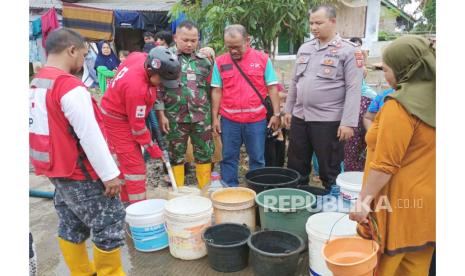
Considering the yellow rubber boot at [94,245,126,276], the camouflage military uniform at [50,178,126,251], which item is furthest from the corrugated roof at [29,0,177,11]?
the yellow rubber boot at [94,245,126,276]

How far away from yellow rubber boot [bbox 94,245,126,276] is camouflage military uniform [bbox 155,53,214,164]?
1.86 metres

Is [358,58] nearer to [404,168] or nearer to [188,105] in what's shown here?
[404,168]

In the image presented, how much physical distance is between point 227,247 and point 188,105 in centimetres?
189

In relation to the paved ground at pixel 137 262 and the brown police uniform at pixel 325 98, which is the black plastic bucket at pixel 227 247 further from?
the brown police uniform at pixel 325 98

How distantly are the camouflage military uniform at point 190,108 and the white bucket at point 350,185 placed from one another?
175 cm

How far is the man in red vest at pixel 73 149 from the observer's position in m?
2.25

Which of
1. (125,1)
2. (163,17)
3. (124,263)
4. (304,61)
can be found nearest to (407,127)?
(304,61)

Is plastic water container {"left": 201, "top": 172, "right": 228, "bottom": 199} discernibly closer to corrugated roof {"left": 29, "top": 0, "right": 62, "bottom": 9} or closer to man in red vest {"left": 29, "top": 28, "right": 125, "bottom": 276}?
man in red vest {"left": 29, "top": 28, "right": 125, "bottom": 276}

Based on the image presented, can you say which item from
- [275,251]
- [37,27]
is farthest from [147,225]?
[37,27]

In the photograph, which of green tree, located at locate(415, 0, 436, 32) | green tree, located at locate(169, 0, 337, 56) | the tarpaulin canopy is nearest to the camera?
green tree, located at locate(169, 0, 337, 56)

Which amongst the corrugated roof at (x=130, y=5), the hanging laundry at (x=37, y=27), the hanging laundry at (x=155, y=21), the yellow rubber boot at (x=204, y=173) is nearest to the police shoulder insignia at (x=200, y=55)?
the yellow rubber boot at (x=204, y=173)

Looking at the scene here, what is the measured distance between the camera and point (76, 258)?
281 cm

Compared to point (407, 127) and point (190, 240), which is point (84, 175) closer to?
point (190, 240)

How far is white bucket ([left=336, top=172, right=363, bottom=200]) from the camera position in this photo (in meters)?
3.22
